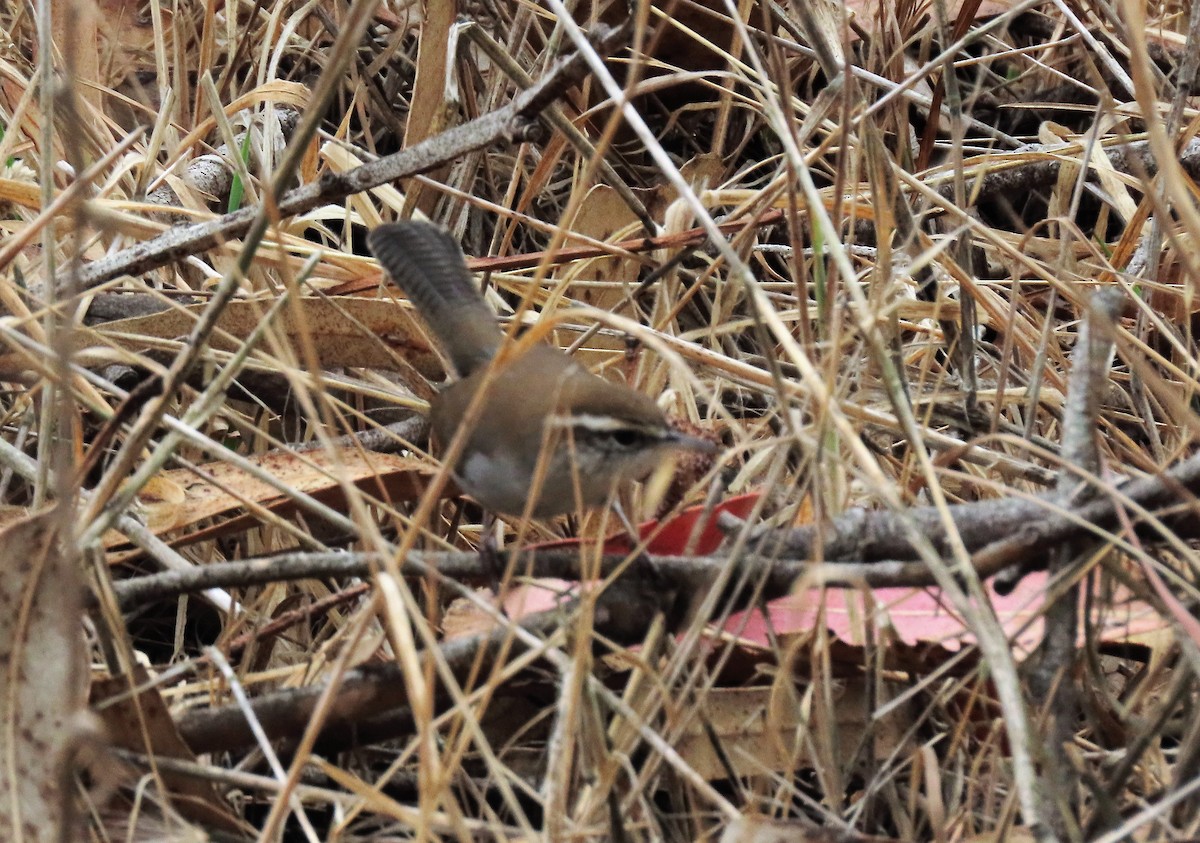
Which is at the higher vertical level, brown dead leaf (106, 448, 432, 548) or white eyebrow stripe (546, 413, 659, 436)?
white eyebrow stripe (546, 413, 659, 436)

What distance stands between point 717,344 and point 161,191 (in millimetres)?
1791

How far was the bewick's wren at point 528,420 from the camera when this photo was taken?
2.32 m

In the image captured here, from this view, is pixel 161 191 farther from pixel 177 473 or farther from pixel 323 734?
pixel 323 734

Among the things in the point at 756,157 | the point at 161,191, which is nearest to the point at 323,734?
the point at 161,191

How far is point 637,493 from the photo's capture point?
2.87m

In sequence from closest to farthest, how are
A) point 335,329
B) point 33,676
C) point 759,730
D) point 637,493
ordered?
point 33,676, point 759,730, point 637,493, point 335,329

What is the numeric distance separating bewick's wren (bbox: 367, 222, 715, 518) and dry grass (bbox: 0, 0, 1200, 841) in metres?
0.17

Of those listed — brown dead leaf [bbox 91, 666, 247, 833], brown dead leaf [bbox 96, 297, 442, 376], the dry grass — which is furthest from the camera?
brown dead leaf [bbox 96, 297, 442, 376]

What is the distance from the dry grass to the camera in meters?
1.73

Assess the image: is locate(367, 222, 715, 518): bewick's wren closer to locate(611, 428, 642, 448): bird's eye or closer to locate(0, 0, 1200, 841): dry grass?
locate(611, 428, 642, 448): bird's eye

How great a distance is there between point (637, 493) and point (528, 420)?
1.73 ft

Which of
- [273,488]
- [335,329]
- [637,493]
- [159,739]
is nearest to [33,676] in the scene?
[159,739]

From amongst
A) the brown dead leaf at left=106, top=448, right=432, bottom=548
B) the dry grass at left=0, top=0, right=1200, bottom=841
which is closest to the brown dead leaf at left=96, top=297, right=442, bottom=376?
the dry grass at left=0, top=0, right=1200, bottom=841

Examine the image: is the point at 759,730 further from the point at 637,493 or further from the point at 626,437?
the point at 637,493
